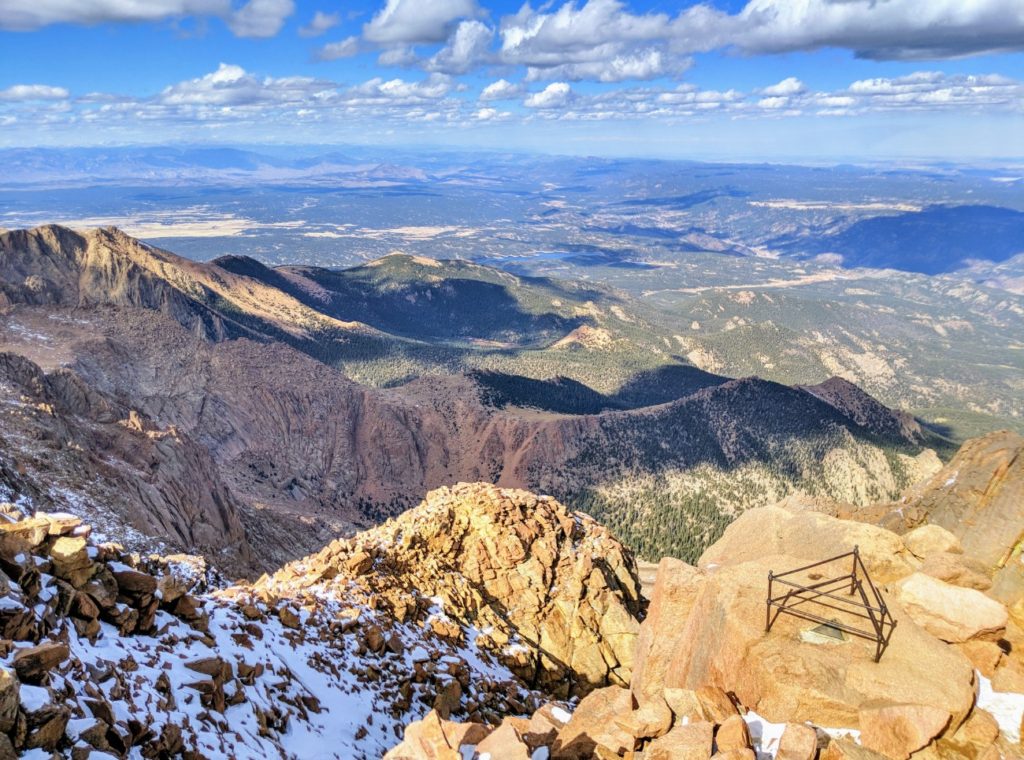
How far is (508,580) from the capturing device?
140ft

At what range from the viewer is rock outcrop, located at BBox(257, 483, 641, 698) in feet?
123

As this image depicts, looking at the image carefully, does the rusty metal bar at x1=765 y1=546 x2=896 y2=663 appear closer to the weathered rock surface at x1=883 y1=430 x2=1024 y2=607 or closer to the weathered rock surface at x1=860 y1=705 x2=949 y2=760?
the weathered rock surface at x1=860 y1=705 x2=949 y2=760

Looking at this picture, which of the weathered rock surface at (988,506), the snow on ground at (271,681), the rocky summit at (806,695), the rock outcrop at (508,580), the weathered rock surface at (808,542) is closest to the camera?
the rocky summit at (806,695)

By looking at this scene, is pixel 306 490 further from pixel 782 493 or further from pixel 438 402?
pixel 782 493

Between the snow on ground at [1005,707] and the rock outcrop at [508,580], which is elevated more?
the snow on ground at [1005,707]

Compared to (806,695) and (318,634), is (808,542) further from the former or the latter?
(318,634)

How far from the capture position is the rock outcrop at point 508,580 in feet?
123

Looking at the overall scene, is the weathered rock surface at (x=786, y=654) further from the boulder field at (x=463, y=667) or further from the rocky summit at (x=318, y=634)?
the rocky summit at (x=318, y=634)

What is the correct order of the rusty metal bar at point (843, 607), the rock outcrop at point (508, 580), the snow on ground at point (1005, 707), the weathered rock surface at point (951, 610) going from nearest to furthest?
the snow on ground at point (1005, 707), the rusty metal bar at point (843, 607), the weathered rock surface at point (951, 610), the rock outcrop at point (508, 580)

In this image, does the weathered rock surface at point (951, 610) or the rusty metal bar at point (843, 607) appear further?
the weathered rock surface at point (951, 610)

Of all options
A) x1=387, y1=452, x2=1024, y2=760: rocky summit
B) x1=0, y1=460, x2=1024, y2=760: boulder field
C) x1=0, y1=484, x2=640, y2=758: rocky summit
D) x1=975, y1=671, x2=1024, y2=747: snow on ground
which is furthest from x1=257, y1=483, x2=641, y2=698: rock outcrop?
x1=975, y1=671, x2=1024, y2=747: snow on ground

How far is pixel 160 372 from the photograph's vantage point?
382 ft

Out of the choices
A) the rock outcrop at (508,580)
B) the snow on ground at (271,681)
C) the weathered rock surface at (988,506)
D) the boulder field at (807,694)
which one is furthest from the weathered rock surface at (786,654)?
the rock outcrop at (508,580)

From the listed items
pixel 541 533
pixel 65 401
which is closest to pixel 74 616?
pixel 541 533
